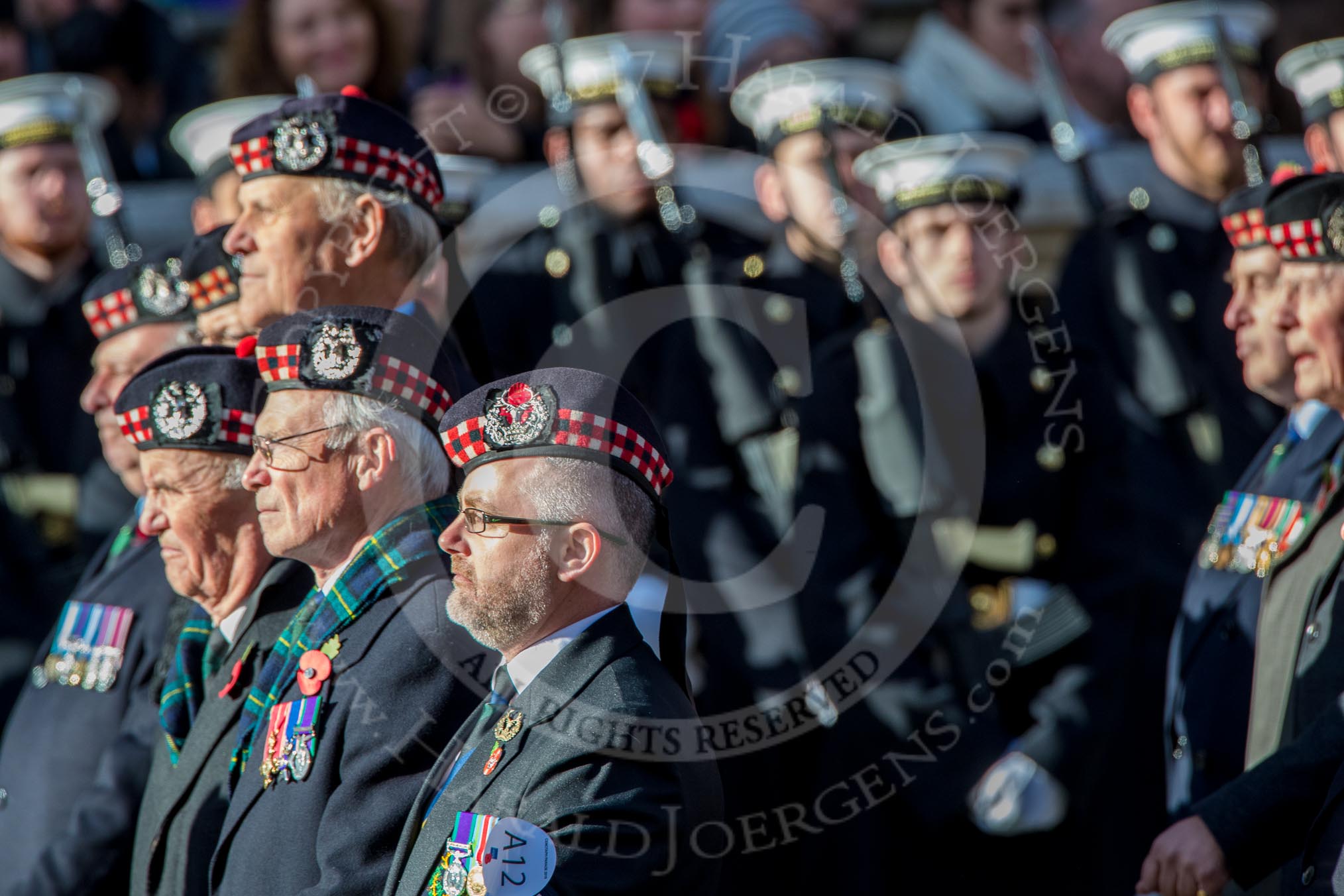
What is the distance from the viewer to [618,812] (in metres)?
2.92

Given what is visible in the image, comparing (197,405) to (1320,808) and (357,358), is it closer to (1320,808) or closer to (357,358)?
(357,358)

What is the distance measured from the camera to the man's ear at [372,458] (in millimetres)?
3590

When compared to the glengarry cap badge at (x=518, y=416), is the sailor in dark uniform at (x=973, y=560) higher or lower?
lower

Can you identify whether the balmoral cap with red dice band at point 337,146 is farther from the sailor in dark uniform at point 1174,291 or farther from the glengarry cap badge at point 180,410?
the sailor in dark uniform at point 1174,291

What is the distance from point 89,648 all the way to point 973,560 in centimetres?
234

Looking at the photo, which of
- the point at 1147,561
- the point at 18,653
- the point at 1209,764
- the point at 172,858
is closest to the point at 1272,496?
the point at 1209,764

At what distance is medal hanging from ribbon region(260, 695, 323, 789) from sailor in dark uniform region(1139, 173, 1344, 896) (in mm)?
1682

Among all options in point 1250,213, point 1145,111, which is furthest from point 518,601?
point 1145,111

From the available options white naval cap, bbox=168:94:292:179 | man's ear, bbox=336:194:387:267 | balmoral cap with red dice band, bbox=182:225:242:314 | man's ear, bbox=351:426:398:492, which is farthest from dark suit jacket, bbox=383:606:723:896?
white naval cap, bbox=168:94:292:179

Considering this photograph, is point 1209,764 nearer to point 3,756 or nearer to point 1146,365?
point 1146,365

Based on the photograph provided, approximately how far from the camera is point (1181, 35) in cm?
577

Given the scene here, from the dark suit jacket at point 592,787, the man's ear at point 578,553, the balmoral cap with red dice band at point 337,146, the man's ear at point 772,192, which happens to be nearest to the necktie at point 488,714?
the dark suit jacket at point 592,787

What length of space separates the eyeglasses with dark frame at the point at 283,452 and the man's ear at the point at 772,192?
2.61 m

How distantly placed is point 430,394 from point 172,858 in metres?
1.08
